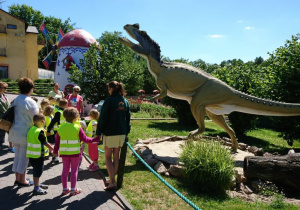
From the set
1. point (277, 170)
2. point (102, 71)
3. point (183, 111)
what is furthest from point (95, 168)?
point (183, 111)

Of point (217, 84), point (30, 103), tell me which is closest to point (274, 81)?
point (217, 84)

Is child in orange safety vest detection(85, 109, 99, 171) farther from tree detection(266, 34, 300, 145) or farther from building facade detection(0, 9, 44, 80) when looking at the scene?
building facade detection(0, 9, 44, 80)

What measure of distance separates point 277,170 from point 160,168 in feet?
7.77

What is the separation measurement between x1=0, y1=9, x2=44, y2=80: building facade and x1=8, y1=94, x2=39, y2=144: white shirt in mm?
27418

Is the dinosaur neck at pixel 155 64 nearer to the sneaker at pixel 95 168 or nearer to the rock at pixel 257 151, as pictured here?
the sneaker at pixel 95 168

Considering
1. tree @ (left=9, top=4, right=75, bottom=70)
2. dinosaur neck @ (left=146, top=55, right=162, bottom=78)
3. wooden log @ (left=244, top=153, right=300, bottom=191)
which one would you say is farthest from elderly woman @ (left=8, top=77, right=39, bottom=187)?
tree @ (left=9, top=4, right=75, bottom=70)

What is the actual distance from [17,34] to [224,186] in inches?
1165

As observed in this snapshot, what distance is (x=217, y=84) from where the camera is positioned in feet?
20.5

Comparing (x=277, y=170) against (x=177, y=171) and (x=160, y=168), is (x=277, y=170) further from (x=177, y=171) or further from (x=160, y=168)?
(x=160, y=168)

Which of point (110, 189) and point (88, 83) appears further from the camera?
point (88, 83)

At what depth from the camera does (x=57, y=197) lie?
3.97m

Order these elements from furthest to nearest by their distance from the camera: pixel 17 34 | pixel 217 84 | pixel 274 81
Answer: pixel 17 34 < pixel 274 81 < pixel 217 84

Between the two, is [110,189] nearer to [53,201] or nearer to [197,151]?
[53,201]

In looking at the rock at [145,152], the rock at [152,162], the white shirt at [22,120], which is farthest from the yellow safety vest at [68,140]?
the rock at [145,152]
